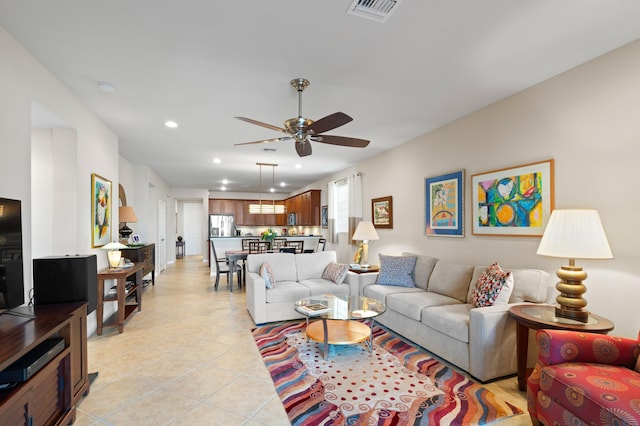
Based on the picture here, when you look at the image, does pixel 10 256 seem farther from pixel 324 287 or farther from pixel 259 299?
pixel 324 287

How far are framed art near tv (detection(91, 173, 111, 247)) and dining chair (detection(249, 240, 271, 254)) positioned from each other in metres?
2.95

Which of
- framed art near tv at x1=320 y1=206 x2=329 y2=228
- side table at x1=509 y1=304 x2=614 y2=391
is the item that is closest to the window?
framed art near tv at x1=320 y1=206 x2=329 y2=228

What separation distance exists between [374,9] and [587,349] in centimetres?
247

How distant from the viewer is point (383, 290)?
400 cm

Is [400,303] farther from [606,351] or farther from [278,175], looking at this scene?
[278,175]

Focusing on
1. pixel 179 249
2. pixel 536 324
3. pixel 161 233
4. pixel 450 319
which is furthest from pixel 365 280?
pixel 179 249

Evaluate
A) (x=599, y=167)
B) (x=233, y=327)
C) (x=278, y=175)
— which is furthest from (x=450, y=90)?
(x=278, y=175)

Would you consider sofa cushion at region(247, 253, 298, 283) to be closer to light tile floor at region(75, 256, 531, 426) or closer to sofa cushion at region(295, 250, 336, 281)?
Answer: sofa cushion at region(295, 250, 336, 281)

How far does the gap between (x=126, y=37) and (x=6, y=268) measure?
5.62 ft

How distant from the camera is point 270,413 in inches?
85.9

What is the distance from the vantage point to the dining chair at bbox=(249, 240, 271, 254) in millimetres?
6867

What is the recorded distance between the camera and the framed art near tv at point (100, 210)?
3.78 meters

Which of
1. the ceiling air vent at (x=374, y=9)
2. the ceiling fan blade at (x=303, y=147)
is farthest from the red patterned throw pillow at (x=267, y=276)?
the ceiling air vent at (x=374, y=9)

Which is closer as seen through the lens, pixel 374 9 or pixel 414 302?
pixel 374 9
